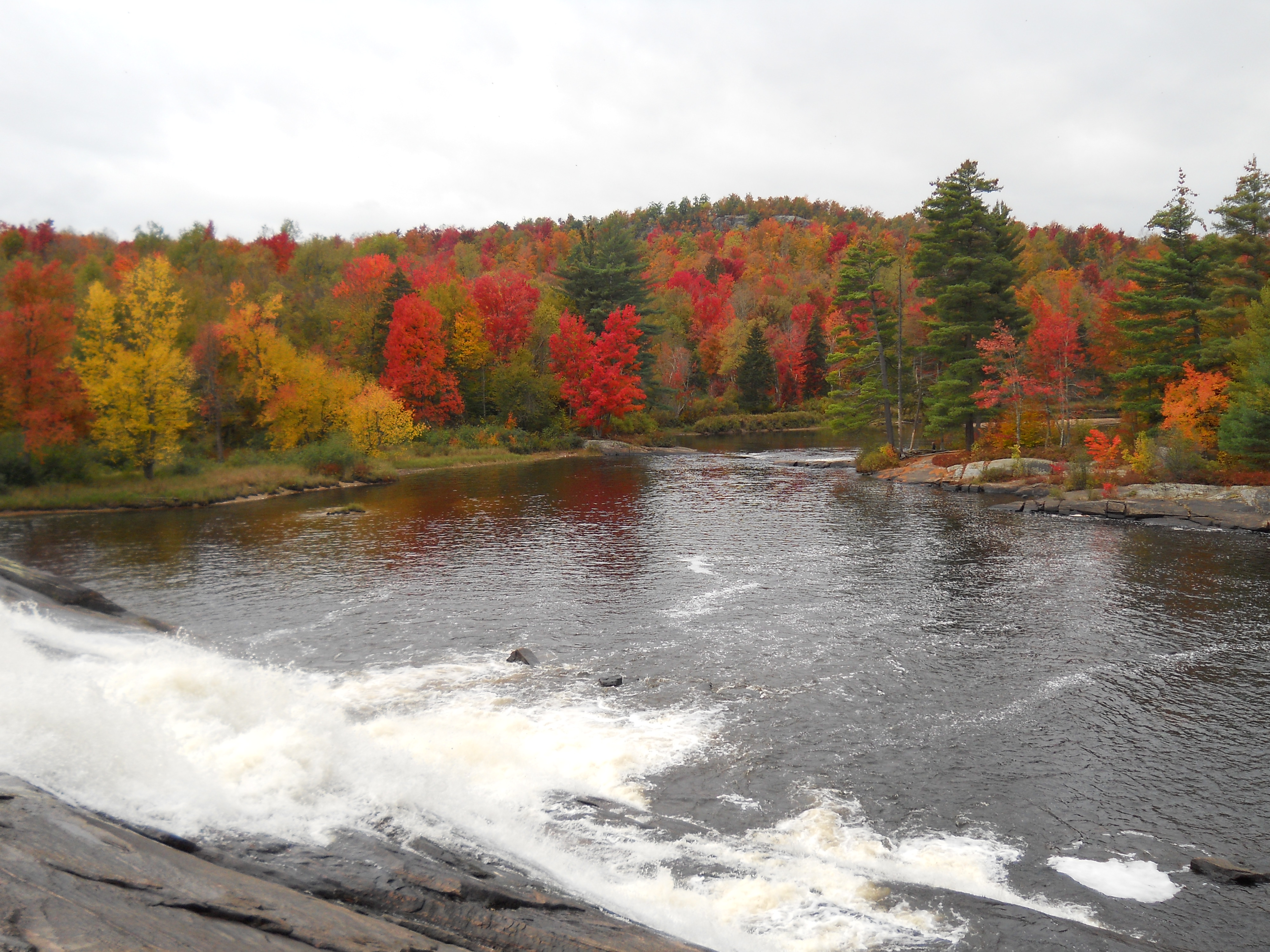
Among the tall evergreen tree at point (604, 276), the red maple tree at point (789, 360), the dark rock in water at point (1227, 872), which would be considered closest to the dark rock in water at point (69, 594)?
the dark rock in water at point (1227, 872)

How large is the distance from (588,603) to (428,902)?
1575cm

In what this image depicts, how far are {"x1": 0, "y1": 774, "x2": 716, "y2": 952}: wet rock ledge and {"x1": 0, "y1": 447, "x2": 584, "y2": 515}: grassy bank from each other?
39508mm

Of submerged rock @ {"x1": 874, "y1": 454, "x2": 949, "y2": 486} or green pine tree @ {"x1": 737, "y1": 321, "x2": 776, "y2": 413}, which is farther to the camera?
green pine tree @ {"x1": 737, "y1": 321, "x2": 776, "y2": 413}

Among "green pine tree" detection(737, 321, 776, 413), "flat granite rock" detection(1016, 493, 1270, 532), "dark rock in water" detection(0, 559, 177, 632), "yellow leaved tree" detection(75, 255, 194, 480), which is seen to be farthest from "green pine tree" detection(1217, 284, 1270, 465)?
"green pine tree" detection(737, 321, 776, 413)

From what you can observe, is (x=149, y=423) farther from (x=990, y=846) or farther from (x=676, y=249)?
(x=676, y=249)

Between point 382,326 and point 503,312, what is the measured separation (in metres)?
12.7

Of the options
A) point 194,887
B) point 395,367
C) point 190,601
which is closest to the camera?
point 194,887

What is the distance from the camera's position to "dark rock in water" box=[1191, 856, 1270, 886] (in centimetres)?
999

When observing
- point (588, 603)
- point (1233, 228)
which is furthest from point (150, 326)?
point (1233, 228)

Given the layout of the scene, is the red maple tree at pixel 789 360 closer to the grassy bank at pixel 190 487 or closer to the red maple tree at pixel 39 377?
the grassy bank at pixel 190 487

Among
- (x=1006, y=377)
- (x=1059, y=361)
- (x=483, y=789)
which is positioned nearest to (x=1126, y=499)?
(x=1006, y=377)

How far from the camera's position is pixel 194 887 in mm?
7059

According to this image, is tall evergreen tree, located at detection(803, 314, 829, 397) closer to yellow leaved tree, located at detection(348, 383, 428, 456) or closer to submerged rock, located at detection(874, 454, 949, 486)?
submerged rock, located at detection(874, 454, 949, 486)

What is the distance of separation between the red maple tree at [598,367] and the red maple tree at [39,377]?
42288mm
